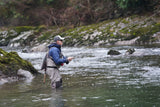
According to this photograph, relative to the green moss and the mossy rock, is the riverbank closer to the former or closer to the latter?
the green moss

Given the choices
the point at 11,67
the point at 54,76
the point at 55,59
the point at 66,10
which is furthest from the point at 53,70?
the point at 66,10

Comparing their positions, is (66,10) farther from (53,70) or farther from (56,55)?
(56,55)

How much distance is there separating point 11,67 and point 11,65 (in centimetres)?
11

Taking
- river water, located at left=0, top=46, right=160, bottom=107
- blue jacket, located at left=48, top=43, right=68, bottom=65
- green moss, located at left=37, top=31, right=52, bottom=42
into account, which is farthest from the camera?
green moss, located at left=37, top=31, right=52, bottom=42

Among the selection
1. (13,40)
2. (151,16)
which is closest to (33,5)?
(13,40)

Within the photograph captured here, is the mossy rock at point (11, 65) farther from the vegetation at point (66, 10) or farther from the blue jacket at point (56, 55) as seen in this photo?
the vegetation at point (66, 10)

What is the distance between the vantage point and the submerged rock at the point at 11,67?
11.4m

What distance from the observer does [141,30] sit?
27.9 meters

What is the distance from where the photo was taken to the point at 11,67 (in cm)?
1166

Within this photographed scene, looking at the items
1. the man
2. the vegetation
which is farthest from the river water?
the vegetation

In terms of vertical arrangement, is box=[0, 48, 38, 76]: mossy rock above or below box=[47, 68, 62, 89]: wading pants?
above

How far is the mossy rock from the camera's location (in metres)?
11.5

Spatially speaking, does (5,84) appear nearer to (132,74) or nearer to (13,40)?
(132,74)

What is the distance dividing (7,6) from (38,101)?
47.5 metres
